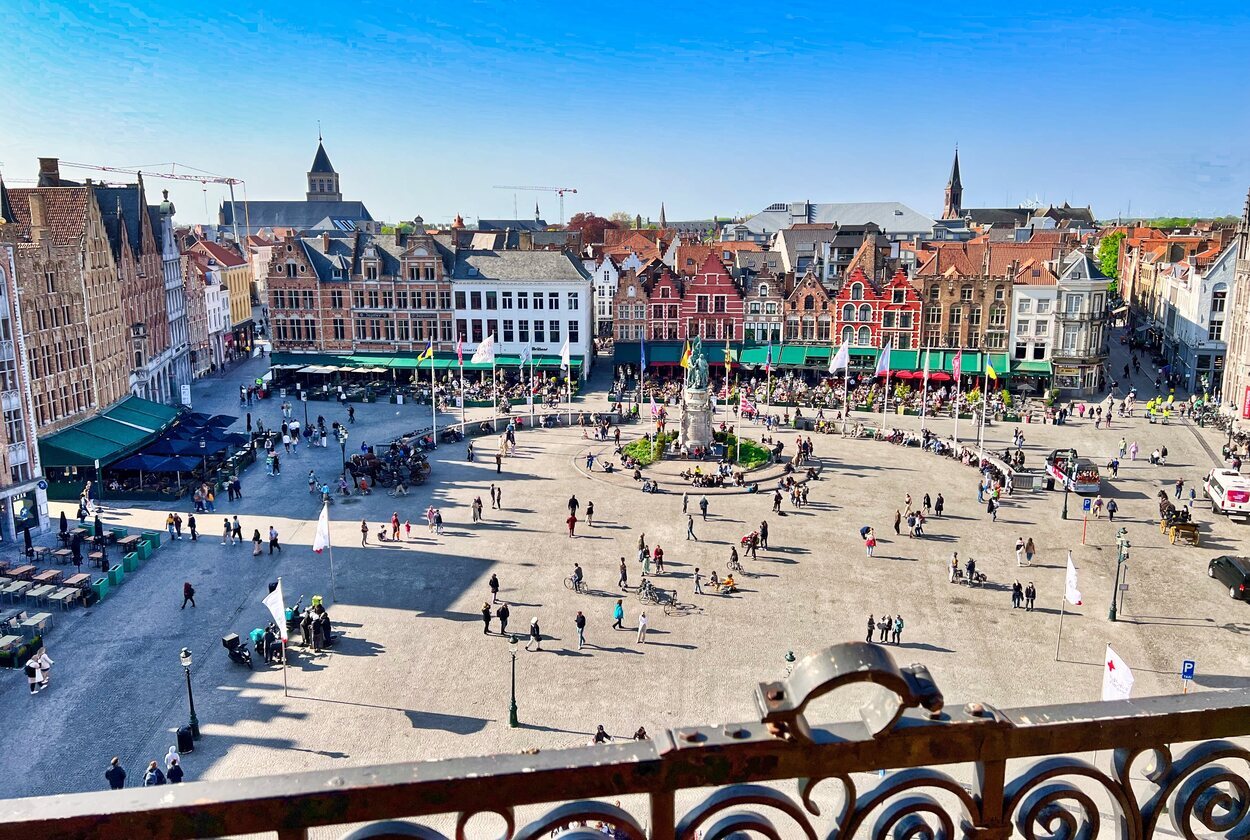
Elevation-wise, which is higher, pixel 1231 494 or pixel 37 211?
pixel 37 211

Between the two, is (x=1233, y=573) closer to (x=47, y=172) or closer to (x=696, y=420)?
(x=696, y=420)

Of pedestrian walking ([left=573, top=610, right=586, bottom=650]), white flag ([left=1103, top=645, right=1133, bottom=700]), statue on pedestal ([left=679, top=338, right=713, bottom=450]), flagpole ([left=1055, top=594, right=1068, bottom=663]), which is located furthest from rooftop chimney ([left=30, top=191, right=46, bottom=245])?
white flag ([left=1103, top=645, right=1133, bottom=700])

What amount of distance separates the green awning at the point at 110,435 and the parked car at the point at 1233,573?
1772 inches

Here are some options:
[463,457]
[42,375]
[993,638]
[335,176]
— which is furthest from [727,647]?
[335,176]

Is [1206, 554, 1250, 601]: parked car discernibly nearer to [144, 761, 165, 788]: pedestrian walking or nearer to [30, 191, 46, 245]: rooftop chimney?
[144, 761, 165, 788]: pedestrian walking

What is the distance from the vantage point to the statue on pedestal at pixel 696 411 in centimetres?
4900

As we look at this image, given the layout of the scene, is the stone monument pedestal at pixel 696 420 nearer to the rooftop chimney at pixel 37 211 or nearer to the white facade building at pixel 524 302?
the white facade building at pixel 524 302

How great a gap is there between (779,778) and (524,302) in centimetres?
6992

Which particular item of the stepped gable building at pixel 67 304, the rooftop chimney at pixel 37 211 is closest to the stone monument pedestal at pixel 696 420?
the stepped gable building at pixel 67 304

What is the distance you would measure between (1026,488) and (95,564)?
39.3 meters

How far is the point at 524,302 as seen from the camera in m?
71.9

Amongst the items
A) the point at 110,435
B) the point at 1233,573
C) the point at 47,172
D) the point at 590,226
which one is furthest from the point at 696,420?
the point at 590,226

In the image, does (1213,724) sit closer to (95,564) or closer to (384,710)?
(384,710)

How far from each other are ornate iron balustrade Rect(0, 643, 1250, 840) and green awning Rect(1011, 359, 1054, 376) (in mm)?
68425
